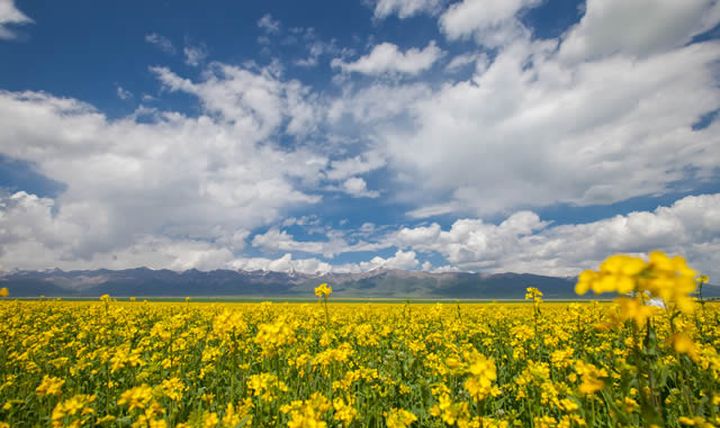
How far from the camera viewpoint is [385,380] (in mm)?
5785

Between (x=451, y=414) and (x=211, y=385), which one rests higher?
(x=451, y=414)

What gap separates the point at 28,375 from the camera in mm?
7242

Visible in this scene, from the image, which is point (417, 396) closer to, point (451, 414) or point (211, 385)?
point (451, 414)

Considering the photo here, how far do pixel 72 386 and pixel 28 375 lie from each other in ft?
4.13

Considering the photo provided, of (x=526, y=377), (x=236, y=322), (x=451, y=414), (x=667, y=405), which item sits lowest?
(x=667, y=405)

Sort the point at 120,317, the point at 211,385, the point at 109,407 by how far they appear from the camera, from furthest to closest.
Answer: the point at 120,317 → the point at 211,385 → the point at 109,407

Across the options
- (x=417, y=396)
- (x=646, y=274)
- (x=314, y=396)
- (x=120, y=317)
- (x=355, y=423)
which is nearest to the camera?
(x=646, y=274)

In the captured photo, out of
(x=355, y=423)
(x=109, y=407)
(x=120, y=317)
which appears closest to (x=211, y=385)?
(x=109, y=407)

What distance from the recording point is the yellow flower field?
268 centimetres

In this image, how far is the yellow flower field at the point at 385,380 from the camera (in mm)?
2682

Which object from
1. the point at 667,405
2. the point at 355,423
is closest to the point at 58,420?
the point at 355,423

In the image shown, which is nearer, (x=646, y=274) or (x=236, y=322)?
(x=646, y=274)

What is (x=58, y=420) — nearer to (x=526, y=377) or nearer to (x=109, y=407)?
(x=109, y=407)

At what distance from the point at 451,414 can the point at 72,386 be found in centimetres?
771
